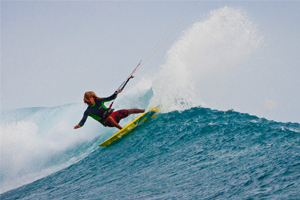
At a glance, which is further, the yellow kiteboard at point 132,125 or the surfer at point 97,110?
the yellow kiteboard at point 132,125

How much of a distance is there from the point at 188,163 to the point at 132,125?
3554 mm

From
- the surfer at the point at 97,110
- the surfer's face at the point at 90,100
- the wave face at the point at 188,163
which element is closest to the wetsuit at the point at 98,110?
the surfer at the point at 97,110

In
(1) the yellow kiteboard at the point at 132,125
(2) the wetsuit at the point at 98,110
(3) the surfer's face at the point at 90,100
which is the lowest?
(1) the yellow kiteboard at the point at 132,125

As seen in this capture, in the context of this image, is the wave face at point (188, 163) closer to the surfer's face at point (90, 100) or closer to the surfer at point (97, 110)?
the surfer at point (97, 110)

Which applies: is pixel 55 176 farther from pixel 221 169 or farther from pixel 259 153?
pixel 259 153

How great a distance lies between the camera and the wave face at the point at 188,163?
3.76 m

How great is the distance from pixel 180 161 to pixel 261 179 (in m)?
1.95

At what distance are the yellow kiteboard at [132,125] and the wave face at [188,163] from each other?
0.64 feet

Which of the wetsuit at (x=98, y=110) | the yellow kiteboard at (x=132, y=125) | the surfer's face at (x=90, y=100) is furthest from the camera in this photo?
the yellow kiteboard at (x=132, y=125)

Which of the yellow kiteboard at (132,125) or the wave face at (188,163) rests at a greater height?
the yellow kiteboard at (132,125)

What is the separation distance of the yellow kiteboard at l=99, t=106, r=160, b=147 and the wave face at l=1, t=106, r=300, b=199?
20cm

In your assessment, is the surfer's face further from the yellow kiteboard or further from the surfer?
the yellow kiteboard

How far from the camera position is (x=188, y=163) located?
5.13 meters

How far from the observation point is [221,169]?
446 centimetres
